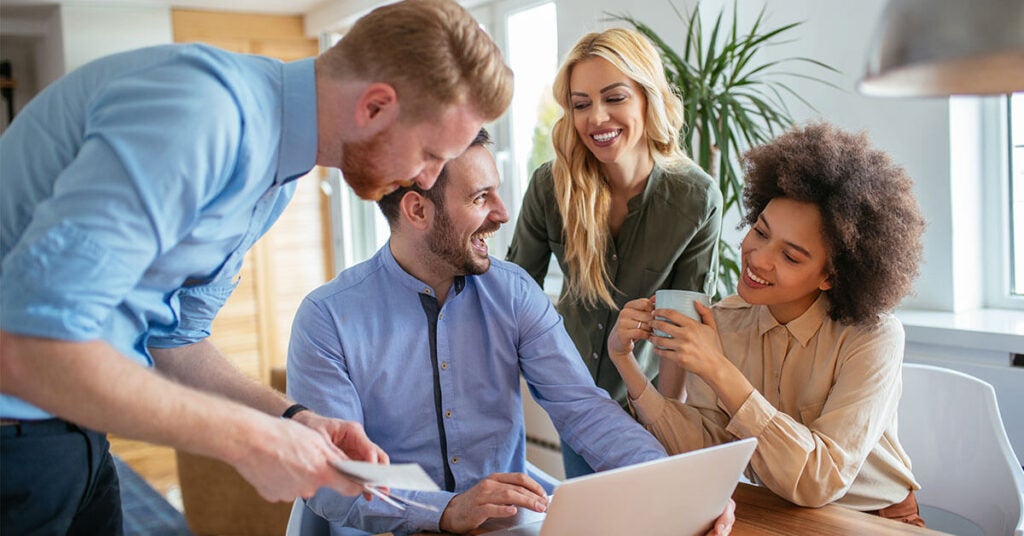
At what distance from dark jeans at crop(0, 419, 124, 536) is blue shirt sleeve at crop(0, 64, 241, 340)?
330mm

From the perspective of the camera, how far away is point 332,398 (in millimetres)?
1603

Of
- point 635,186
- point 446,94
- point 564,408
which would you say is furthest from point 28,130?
point 635,186

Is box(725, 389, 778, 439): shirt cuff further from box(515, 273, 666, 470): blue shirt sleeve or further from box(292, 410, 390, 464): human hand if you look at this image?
box(292, 410, 390, 464): human hand

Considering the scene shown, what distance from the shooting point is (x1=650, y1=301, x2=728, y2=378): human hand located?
5.02 feet

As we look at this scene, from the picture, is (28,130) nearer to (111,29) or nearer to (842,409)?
(842,409)

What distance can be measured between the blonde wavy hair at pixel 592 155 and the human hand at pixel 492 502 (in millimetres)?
776

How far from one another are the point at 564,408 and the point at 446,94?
81 cm

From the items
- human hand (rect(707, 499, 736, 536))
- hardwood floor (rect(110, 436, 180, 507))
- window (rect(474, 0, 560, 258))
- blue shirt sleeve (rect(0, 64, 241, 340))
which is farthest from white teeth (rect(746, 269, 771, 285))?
hardwood floor (rect(110, 436, 180, 507))

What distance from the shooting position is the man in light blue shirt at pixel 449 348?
1.68 meters

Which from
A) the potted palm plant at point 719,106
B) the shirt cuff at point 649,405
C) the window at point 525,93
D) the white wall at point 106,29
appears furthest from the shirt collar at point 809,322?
the white wall at point 106,29

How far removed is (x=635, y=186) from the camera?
2.22 metres

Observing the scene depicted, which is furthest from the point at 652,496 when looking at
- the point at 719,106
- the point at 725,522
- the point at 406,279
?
the point at 719,106

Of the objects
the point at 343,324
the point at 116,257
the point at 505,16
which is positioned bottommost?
the point at 343,324

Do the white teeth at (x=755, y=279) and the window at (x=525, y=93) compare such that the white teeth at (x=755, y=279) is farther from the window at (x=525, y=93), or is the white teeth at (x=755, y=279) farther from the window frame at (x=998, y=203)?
the window at (x=525, y=93)
